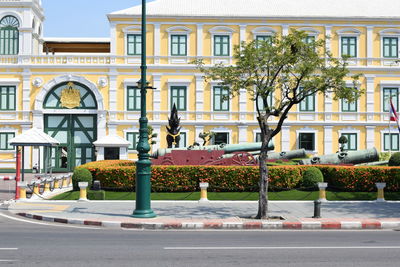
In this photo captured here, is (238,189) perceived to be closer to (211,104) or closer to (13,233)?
(13,233)

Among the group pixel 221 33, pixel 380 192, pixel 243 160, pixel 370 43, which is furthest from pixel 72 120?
pixel 380 192

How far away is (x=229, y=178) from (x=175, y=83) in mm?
21026

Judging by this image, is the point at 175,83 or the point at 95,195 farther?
the point at 175,83

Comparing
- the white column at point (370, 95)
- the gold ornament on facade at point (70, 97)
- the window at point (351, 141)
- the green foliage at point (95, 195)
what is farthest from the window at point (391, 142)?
the green foliage at point (95, 195)

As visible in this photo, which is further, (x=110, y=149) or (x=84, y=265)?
(x=110, y=149)

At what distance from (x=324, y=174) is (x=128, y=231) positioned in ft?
40.3

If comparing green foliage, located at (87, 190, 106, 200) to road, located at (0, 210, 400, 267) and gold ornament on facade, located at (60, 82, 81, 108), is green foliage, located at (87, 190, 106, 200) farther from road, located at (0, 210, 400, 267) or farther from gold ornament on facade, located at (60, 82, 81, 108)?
gold ornament on facade, located at (60, 82, 81, 108)

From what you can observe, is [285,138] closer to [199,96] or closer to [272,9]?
[199,96]

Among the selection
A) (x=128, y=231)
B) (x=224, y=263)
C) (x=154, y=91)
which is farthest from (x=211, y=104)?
(x=224, y=263)

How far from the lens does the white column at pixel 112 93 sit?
1658 inches

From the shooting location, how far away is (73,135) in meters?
42.4

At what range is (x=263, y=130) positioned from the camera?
16.8 metres

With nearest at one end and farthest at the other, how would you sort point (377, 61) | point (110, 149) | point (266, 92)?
point (266, 92) → point (110, 149) → point (377, 61)

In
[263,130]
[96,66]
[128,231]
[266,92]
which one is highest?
[96,66]
